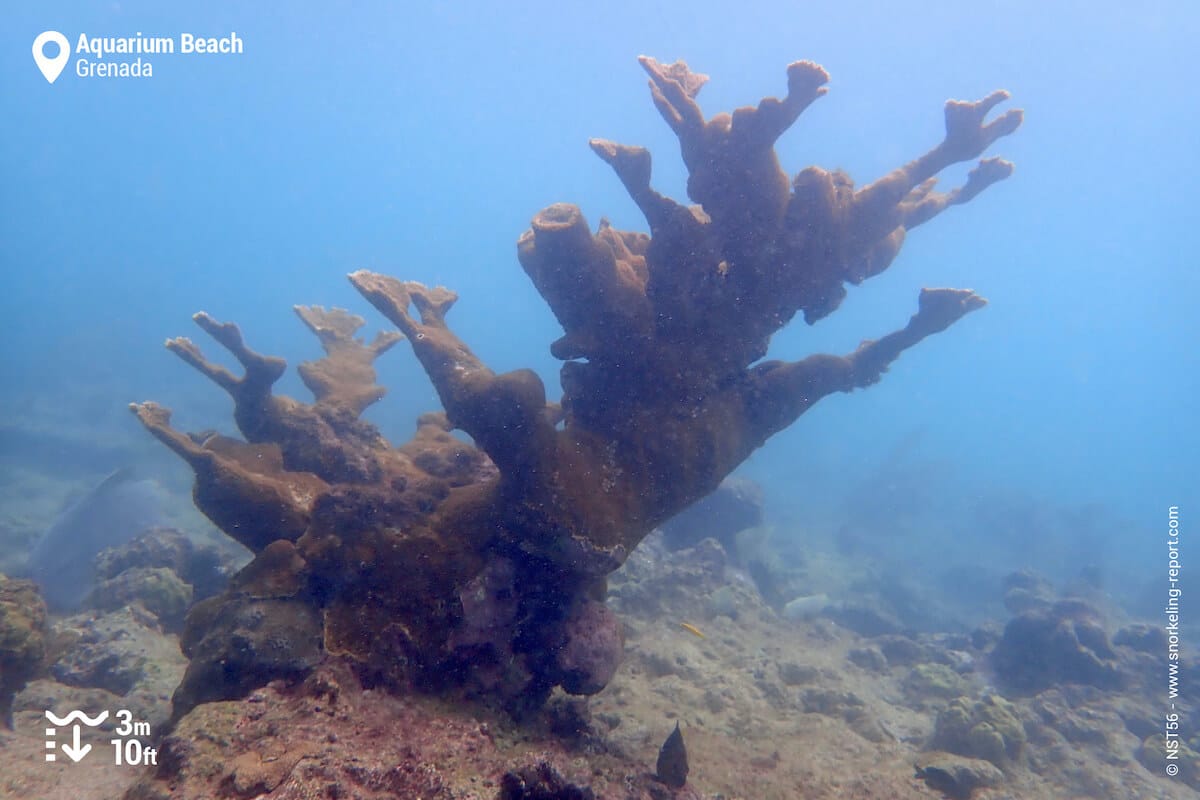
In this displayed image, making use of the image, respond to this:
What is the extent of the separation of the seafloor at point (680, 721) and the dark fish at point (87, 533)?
14.7 ft

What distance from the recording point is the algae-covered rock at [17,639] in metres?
5.78

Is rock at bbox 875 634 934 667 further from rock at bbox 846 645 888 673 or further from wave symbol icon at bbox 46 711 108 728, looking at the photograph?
wave symbol icon at bbox 46 711 108 728

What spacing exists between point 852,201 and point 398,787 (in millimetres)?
6755

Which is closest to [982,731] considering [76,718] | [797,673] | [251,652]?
[797,673]

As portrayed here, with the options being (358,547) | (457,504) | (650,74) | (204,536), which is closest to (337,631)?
(358,547)

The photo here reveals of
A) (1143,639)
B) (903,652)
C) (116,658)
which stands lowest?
(116,658)

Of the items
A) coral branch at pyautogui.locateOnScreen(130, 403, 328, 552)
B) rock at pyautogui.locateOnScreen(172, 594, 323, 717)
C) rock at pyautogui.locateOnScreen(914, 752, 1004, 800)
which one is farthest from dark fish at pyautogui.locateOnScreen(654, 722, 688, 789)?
rock at pyautogui.locateOnScreen(914, 752, 1004, 800)

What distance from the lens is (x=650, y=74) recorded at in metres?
6.16

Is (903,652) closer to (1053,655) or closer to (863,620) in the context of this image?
(1053,655)

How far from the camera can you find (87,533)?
13141 mm

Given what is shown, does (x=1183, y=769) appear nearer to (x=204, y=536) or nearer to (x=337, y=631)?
(x=337, y=631)

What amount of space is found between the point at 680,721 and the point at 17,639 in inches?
278

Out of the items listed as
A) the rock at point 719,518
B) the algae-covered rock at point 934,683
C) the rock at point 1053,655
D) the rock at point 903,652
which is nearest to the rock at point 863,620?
the rock at point 903,652

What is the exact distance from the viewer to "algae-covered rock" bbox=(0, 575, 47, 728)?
5781mm
